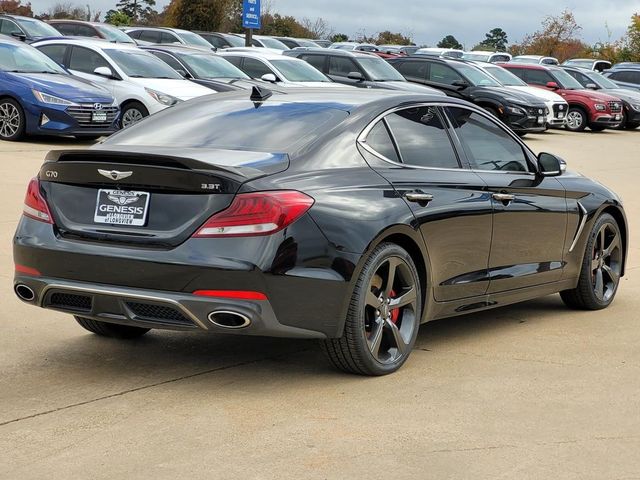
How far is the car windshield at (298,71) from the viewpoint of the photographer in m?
23.6

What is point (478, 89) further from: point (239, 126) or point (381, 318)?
point (381, 318)

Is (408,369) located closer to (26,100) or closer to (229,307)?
(229,307)

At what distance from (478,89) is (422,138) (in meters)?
19.6

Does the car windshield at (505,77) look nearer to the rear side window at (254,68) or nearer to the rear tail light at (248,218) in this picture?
the rear side window at (254,68)

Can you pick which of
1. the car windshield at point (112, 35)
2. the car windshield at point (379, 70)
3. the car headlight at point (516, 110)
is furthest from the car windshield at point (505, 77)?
the car windshield at point (112, 35)

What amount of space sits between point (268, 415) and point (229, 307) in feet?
1.70

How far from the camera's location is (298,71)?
23.9 m

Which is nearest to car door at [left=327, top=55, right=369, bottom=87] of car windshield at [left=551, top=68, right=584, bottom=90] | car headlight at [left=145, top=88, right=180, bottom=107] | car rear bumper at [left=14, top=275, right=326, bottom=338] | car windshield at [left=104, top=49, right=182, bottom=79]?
car windshield at [left=104, top=49, right=182, bottom=79]

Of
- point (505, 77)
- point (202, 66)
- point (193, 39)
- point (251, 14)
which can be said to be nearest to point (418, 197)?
point (202, 66)

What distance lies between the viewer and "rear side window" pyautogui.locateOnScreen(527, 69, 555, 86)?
101ft

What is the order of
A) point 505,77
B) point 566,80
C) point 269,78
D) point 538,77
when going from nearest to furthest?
1. point 269,78
2. point 505,77
3. point 538,77
4. point 566,80

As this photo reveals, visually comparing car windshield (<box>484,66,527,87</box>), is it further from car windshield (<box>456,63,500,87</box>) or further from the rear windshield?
the rear windshield

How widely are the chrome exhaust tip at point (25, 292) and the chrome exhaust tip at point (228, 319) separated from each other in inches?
39.1

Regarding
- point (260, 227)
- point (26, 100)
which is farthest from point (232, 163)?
point (26, 100)
